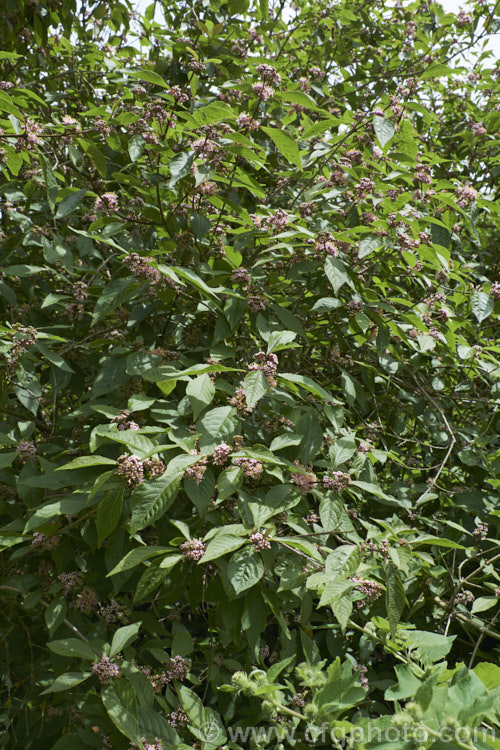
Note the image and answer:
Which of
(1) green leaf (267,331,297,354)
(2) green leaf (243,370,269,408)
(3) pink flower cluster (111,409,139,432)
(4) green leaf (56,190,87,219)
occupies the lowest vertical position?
(3) pink flower cluster (111,409,139,432)

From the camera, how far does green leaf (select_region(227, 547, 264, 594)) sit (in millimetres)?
1409

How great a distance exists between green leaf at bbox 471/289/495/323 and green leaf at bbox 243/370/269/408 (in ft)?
4.13

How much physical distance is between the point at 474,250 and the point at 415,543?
3075 millimetres

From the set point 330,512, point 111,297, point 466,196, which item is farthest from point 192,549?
point 466,196

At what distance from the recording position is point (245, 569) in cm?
143

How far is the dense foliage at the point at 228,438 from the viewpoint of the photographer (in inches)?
58.8

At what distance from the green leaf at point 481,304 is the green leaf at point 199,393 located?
4.61 feet

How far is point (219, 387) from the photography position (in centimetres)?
172

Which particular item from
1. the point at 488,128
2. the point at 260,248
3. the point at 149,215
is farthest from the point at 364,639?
the point at 488,128

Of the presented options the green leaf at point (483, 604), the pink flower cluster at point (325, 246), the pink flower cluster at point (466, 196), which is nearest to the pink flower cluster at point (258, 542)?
the pink flower cluster at point (325, 246)

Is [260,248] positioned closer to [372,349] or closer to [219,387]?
[372,349]

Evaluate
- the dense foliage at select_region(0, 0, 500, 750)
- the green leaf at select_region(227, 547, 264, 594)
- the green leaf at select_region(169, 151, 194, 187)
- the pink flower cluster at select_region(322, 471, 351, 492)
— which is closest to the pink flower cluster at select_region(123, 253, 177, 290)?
the dense foliage at select_region(0, 0, 500, 750)

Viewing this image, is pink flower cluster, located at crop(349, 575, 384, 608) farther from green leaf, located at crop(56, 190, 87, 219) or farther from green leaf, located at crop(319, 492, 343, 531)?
green leaf, located at crop(56, 190, 87, 219)

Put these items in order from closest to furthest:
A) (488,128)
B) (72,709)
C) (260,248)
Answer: (72,709), (260,248), (488,128)
